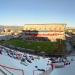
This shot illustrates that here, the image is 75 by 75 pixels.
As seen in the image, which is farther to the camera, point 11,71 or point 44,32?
point 44,32

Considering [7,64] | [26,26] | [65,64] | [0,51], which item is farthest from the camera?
[26,26]

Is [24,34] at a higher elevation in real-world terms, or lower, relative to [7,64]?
lower

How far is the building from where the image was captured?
2832 cm

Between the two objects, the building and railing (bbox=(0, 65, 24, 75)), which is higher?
railing (bbox=(0, 65, 24, 75))

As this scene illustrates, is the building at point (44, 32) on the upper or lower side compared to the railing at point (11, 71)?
lower

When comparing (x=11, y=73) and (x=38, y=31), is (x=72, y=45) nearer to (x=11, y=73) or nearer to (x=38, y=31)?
(x=38, y=31)

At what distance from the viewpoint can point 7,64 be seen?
6.52m

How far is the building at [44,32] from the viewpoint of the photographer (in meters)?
28.3

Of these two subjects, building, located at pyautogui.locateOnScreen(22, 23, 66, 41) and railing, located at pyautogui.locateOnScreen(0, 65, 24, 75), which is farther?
building, located at pyautogui.locateOnScreen(22, 23, 66, 41)

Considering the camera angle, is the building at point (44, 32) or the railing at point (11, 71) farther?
the building at point (44, 32)

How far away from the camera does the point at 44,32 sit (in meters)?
30.0

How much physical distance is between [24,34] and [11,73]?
23663 mm

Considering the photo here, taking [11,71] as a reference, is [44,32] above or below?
below

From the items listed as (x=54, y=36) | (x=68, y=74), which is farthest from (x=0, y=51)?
(x=54, y=36)
